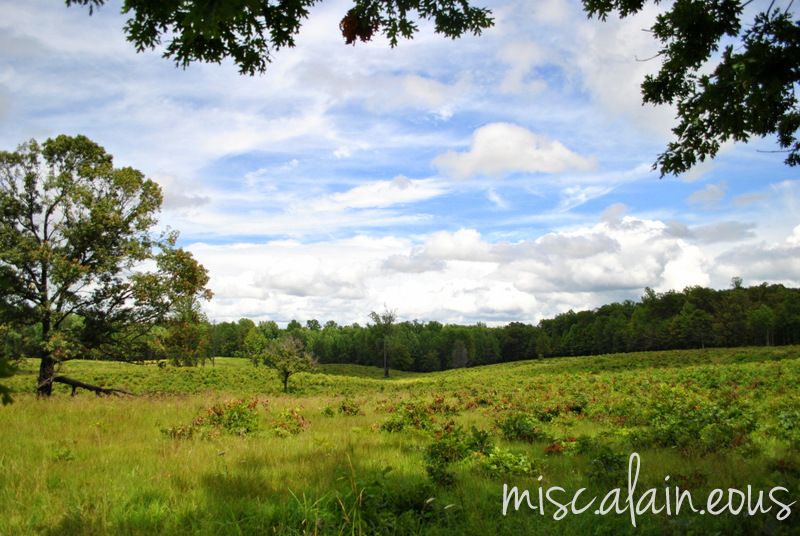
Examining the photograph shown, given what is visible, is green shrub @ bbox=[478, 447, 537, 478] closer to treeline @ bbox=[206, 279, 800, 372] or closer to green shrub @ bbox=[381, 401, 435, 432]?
green shrub @ bbox=[381, 401, 435, 432]

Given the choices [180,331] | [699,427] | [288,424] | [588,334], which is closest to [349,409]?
[288,424]

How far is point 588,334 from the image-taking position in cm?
11081

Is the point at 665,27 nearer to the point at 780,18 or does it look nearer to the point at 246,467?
the point at 780,18

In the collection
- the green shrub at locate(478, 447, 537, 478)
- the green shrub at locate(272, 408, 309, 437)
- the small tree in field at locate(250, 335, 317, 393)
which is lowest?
the small tree in field at locate(250, 335, 317, 393)

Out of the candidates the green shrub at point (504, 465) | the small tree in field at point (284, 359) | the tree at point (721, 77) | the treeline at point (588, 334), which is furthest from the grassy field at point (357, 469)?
the treeline at point (588, 334)

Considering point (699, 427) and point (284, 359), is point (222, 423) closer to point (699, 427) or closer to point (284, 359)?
point (699, 427)

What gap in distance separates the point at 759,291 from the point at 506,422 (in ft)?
357

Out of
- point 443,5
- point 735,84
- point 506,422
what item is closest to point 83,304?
point 506,422

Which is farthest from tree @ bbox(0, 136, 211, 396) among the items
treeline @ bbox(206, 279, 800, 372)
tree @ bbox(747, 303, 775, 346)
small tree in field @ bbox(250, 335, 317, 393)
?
tree @ bbox(747, 303, 775, 346)

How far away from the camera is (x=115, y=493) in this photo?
219 inches

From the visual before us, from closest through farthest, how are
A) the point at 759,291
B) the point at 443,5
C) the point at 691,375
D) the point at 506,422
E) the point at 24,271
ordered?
the point at 443,5 → the point at 506,422 → the point at 24,271 → the point at 691,375 → the point at 759,291

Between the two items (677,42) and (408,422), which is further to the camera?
(408,422)

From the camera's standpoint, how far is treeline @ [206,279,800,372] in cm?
8425

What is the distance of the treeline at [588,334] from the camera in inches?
3317
